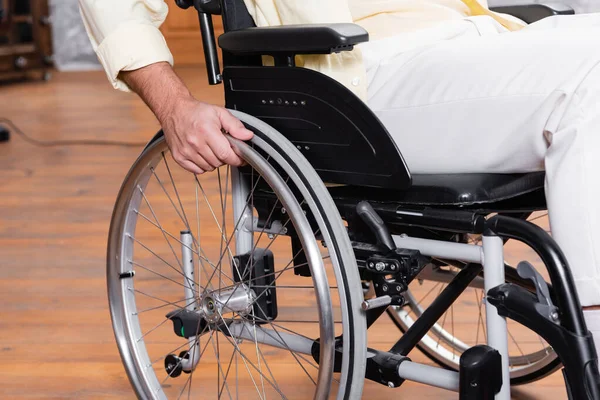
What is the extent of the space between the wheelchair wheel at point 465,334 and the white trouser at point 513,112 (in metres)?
0.28

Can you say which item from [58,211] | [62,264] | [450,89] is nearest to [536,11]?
[450,89]

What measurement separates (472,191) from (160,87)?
1.48 ft

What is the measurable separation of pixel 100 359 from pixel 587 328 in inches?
42.6

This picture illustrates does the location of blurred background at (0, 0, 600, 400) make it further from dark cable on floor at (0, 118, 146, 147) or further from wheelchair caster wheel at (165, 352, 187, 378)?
wheelchair caster wheel at (165, 352, 187, 378)

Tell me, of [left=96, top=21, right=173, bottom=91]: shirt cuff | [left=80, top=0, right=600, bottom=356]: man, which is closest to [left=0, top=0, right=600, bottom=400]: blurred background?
[left=80, top=0, right=600, bottom=356]: man

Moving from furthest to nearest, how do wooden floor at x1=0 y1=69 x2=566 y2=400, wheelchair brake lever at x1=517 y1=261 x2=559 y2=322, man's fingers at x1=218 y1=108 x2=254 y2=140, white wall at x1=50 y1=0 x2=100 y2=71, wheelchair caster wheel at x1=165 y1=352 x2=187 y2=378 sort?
white wall at x1=50 y1=0 x2=100 y2=71
wooden floor at x1=0 y1=69 x2=566 y2=400
wheelchair caster wheel at x1=165 y1=352 x2=187 y2=378
man's fingers at x1=218 y1=108 x2=254 y2=140
wheelchair brake lever at x1=517 y1=261 x2=559 y2=322

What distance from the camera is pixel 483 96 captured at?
94 centimetres

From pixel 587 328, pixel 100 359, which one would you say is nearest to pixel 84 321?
pixel 100 359

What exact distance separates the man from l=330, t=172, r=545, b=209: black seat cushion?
0.06 ft

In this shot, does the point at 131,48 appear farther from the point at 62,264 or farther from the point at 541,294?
the point at 62,264

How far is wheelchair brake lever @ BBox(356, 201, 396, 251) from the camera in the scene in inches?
37.7

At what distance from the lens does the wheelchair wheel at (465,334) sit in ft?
4.48

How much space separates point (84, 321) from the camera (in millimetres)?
1851

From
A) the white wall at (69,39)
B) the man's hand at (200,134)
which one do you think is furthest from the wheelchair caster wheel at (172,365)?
the white wall at (69,39)
